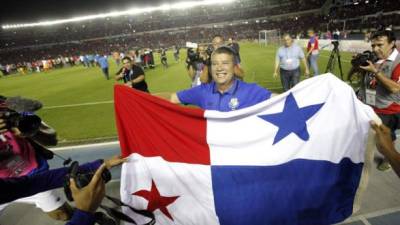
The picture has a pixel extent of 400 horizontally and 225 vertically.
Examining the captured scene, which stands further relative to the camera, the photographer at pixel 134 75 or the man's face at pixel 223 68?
the photographer at pixel 134 75

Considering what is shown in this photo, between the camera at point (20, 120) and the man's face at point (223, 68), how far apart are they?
2.10m

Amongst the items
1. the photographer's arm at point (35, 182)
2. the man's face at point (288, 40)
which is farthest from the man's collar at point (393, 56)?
the man's face at point (288, 40)

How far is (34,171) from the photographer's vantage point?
3.81m

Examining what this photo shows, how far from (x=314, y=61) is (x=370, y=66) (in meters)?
9.14

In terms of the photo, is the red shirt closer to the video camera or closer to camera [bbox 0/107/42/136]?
the video camera

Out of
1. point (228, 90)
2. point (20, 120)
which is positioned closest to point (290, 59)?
point (228, 90)

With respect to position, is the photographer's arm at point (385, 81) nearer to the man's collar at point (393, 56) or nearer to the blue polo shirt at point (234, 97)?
the man's collar at point (393, 56)

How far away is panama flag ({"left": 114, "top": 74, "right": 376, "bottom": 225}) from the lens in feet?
9.96

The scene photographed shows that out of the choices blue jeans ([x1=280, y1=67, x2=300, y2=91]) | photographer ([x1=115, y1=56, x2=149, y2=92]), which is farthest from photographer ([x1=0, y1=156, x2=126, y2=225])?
blue jeans ([x1=280, y1=67, x2=300, y2=91])

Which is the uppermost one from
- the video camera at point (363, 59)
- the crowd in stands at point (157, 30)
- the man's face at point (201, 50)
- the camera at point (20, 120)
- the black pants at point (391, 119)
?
the crowd in stands at point (157, 30)

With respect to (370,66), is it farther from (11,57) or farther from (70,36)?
(70,36)

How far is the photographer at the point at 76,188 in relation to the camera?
1.68m

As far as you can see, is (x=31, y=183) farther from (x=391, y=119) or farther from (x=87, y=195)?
(x=391, y=119)

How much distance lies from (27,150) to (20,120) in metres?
1.06
